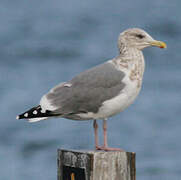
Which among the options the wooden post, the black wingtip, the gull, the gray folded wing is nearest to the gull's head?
the gull

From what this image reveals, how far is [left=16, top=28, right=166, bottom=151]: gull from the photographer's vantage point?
12.9 ft

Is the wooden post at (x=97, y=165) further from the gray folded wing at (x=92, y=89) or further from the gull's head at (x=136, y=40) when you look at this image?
the gull's head at (x=136, y=40)

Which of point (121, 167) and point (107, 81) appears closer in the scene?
point (121, 167)

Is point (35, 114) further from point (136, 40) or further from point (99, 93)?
point (136, 40)

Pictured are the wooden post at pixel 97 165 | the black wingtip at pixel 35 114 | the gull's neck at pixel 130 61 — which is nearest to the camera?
the wooden post at pixel 97 165

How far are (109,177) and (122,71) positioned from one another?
0.96 m

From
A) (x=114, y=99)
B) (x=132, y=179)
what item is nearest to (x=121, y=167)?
(x=132, y=179)

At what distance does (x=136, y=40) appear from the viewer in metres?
4.08

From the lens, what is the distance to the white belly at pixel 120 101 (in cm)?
392

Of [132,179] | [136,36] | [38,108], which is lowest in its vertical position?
[132,179]

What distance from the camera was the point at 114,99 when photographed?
3936 millimetres

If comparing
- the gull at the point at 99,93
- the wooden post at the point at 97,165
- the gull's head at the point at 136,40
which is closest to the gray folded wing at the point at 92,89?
the gull at the point at 99,93

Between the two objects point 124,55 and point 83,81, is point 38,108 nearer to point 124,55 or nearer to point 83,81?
point 83,81

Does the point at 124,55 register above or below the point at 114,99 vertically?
above
